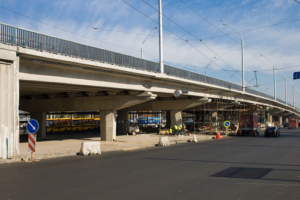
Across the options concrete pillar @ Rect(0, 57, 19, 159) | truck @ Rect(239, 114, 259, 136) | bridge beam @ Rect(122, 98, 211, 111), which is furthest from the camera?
bridge beam @ Rect(122, 98, 211, 111)

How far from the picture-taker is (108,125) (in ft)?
90.0

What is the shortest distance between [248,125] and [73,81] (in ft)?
86.7

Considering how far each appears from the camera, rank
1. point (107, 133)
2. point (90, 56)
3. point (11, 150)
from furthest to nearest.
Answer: point (107, 133) → point (90, 56) → point (11, 150)

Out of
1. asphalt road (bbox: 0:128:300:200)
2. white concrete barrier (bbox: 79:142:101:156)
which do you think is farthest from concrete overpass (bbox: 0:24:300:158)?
asphalt road (bbox: 0:128:300:200)

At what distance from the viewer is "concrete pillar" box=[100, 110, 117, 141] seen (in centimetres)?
2736

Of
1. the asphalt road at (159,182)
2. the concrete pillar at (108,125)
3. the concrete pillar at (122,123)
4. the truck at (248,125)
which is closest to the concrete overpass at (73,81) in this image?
the concrete pillar at (108,125)

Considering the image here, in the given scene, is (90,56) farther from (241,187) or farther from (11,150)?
(241,187)

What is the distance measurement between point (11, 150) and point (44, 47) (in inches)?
239

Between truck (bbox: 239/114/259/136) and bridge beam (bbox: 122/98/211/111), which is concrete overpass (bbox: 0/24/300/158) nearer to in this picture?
bridge beam (bbox: 122/98/211/111)

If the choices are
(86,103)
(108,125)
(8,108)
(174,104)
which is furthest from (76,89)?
(174,104)

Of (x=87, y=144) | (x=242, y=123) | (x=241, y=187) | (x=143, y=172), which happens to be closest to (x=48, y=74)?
(x=87, y=144)

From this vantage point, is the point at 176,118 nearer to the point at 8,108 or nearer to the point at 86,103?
the point at 86,103

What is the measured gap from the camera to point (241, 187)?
743cm

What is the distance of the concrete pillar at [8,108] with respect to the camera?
44.2 ft
